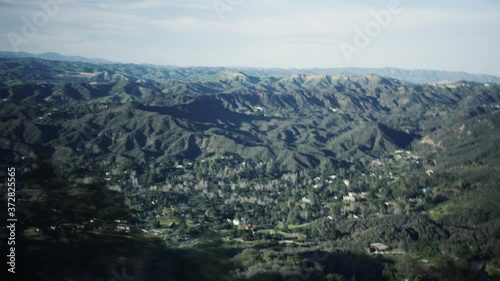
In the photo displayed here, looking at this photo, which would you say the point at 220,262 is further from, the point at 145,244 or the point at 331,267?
the point at 331,267

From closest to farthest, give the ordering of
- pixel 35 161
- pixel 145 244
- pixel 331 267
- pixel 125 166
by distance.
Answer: pixel 145 244 → pixel 35 161 → pixel 331 267 → pixel 125 166

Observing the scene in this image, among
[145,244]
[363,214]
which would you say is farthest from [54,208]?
[363,214]

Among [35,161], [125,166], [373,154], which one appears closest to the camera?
[35,161]

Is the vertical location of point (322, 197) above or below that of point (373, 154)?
below

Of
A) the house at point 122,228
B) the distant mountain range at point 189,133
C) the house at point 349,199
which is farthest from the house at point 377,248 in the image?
the distant mountain range at point 189,133

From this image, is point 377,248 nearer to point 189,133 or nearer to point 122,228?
point 122,228

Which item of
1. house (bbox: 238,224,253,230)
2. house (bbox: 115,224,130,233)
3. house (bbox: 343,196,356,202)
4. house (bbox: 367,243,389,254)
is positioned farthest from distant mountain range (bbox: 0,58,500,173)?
house (bbox: 115,224,130,233)

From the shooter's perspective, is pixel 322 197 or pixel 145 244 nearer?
pixel 145 244

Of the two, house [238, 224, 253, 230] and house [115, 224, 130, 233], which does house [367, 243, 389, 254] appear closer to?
house [238, 224, 253, 230]
